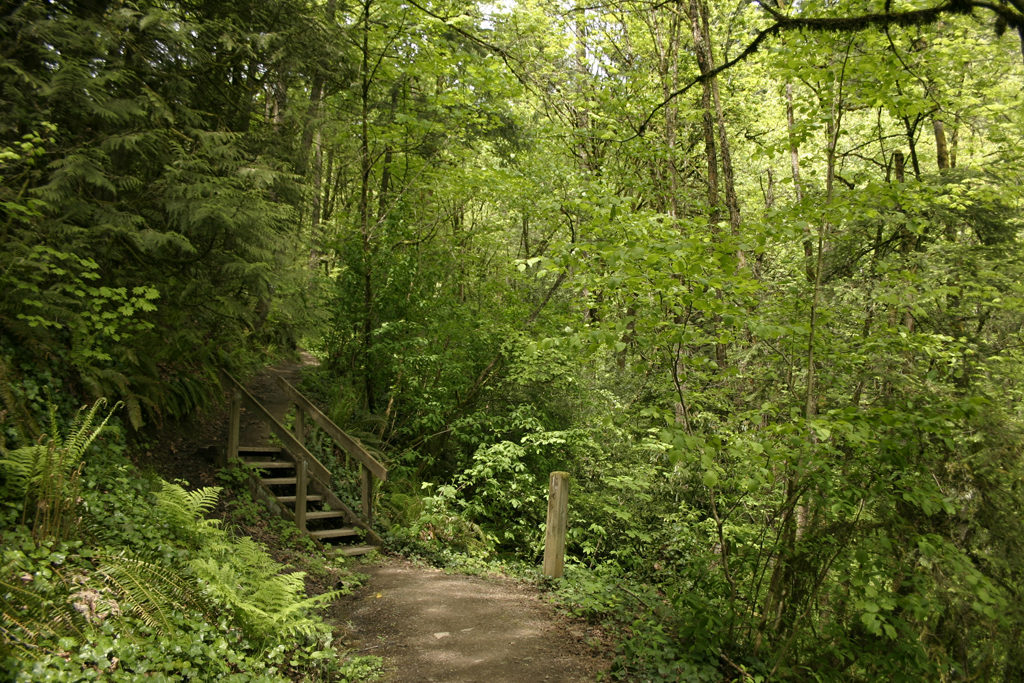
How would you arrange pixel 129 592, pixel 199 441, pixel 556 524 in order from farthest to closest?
pixel 199 441
pixel 556 524
pixel 129 592

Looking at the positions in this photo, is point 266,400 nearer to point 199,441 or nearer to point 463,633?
point 199,441

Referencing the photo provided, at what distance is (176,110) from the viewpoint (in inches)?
291

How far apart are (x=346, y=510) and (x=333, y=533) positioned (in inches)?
20.6

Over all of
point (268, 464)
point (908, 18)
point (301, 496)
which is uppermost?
point (908, 18)

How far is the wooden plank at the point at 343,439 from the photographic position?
25.1 feet

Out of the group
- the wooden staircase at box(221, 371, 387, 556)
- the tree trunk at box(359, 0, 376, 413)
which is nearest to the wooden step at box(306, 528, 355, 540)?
the wooden staircase at box(221, 371, 387, 556)

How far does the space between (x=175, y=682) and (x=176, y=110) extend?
6.72m

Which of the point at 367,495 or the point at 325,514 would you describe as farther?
the point at 367,495

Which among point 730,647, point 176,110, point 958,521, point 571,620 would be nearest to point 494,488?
point 571,620

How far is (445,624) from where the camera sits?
5578mm

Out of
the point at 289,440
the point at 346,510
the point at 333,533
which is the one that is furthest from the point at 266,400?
the point at 333,533

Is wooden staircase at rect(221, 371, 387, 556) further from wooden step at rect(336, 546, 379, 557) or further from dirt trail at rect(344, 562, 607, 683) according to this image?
dirt trail at rect(344, 562, 607, 683)

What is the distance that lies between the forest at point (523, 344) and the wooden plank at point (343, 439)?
1150mm

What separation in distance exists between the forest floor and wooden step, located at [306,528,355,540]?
0.65m
